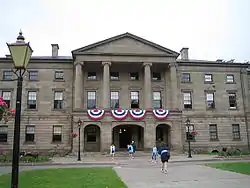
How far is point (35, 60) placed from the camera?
39094 millimetres

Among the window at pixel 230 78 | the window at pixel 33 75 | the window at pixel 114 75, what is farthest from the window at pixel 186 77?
the window at pixel 33 75

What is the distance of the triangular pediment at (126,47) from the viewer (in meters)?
37.6

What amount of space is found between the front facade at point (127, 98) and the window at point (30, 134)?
14 centimetres

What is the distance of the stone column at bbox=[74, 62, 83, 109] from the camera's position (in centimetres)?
3588

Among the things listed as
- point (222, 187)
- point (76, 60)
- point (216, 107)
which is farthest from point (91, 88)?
point (222, 187)

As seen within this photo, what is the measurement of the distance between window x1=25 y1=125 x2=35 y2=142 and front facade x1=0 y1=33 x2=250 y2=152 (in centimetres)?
14

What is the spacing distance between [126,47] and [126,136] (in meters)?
13.7

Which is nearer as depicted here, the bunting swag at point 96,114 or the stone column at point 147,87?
the bunting swag at point 96,114

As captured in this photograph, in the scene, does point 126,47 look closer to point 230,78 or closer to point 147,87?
point 147,87

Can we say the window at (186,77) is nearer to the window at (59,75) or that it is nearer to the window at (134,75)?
the window at (134,75)

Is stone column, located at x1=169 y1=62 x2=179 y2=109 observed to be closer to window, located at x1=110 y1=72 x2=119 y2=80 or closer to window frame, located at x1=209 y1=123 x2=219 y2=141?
window frame, located at x1=209 y1=123 x2=219 y2=141

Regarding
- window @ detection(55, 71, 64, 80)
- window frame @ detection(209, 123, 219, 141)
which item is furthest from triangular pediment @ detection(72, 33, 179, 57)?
window frame @ detection(209, 123, 219, 141)

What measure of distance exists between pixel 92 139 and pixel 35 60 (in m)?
14.8

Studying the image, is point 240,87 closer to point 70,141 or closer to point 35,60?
point 70,141
